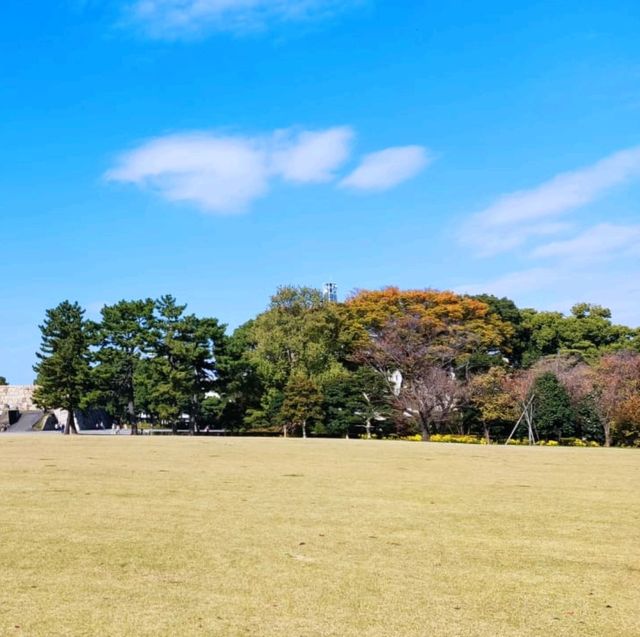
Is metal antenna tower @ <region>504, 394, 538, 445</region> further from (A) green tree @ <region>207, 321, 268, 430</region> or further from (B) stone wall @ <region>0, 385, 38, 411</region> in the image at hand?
(B) stone wall @ <region>0, 385, 38, 411</region>

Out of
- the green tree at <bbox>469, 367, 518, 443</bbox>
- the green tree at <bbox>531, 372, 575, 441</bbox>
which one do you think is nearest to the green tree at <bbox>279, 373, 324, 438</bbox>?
the green tree at <bbox>469, 367, 518, 443</bbox>

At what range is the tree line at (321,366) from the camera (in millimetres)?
41906

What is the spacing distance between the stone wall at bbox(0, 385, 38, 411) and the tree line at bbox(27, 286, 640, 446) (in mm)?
14075

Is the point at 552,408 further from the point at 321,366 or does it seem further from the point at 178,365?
the point at 178,365

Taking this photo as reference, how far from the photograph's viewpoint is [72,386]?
154 feet

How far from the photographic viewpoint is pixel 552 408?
37969mm

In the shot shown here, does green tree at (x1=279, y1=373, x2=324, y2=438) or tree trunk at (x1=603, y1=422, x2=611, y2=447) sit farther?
green tree at (x1=279, y1=373, x2=324, y2=438)

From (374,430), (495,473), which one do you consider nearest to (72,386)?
(374,430)

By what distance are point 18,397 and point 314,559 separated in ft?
208

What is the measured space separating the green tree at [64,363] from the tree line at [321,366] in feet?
0.26

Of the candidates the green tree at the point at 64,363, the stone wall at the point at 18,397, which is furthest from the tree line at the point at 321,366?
the stone wall at the point at 18,397

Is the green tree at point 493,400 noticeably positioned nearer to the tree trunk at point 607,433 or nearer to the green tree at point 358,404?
the tree trunk at point 607,433

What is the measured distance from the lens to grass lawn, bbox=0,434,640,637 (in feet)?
14.6

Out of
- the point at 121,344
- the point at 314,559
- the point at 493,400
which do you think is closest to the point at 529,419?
the point at 493,400
